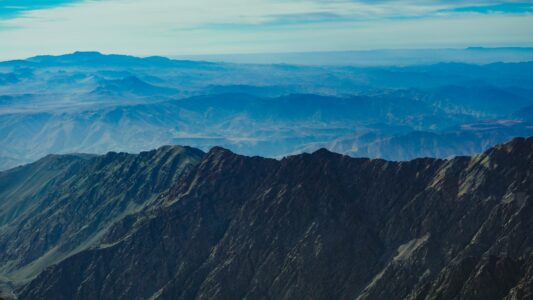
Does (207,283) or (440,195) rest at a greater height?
(440,195)

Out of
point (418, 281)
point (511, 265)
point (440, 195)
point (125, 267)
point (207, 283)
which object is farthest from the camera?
point (125, 267)

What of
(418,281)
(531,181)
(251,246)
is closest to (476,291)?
(418,281)

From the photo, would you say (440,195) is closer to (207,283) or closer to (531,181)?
(531,181)

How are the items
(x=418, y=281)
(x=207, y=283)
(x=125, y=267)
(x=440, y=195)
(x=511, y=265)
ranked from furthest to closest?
(x=125, y=267), (x=207, y=283), (x=440, y=195), (x=418, y=281), (x=511, y=265)

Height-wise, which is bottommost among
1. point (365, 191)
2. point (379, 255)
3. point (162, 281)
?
point (162, 281)

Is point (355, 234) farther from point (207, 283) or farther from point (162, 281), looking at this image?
point (162, 281)

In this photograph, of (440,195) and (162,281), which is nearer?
(440,195)
